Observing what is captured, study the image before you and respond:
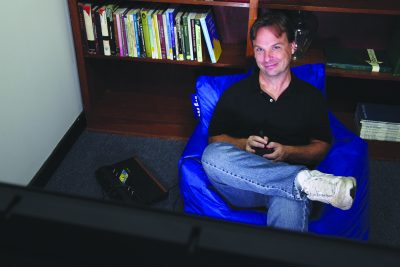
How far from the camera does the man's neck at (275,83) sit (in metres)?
1.80

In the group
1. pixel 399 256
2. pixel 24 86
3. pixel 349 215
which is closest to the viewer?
pixel 399 256

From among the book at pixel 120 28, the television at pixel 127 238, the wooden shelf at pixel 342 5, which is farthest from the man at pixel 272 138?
the television at pixel 127 238

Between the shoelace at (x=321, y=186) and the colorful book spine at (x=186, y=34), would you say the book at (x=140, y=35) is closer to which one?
the colorful book spine at (x=186, y=34)

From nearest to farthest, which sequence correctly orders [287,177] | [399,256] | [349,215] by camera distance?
[399,256] < [287,177] < [349,215]

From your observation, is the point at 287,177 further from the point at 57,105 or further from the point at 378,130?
the point at 57,105

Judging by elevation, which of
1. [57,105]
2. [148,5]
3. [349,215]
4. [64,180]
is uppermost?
[148,5]

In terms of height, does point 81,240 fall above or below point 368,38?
above

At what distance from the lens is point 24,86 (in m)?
2.03

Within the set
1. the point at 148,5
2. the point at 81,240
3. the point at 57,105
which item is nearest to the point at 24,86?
the point at 57,105

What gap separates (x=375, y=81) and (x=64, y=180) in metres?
1.87

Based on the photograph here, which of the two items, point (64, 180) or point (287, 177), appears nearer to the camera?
point (287, 177)

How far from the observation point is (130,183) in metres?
2.22

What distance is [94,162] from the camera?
2.46 m

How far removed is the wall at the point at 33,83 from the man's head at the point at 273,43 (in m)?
1.06
